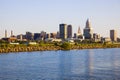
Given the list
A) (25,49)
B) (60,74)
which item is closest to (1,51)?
(25,49)

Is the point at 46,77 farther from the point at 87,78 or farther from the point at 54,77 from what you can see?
the point at 87,78

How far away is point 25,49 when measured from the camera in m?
183

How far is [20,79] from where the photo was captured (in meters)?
55.5

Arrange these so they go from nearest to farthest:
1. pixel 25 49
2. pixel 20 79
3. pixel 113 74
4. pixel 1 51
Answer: pixel 20 79 → pixel 113 74 → pixel 1 51 → pixel 25 49

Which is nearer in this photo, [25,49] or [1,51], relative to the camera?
[1,51]

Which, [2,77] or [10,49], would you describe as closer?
[2,77]

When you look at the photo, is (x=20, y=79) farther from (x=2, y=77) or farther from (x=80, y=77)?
(x=80, y=77)

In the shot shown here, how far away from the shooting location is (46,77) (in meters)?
57.1

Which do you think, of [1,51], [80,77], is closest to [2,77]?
[80,77]

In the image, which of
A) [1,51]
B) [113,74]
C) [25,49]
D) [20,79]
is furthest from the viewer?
[25,49]

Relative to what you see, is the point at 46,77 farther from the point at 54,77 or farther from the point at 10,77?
the point at 10,77

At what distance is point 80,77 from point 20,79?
34.4 ft

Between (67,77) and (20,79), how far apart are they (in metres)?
8.37

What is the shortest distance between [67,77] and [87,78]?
150 inches
